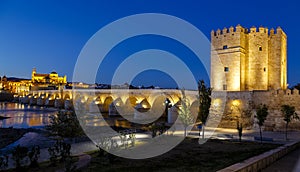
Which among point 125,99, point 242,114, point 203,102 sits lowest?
point 242,114

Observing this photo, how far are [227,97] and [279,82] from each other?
6013mm

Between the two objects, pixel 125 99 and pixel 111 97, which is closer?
pixel 125 99

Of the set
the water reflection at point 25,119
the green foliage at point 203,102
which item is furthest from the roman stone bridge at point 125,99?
the green foliage at point 203,102

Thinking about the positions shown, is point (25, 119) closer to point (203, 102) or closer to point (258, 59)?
point (203, 102)

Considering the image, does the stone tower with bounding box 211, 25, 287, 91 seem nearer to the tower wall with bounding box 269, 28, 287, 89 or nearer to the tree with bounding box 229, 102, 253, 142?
the tower wall with bounding box 269, 28, 287, 89

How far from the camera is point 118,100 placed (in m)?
38.2

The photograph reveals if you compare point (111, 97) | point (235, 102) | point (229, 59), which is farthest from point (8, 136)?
point (111, 97)

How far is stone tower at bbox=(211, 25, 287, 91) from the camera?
22.6 m

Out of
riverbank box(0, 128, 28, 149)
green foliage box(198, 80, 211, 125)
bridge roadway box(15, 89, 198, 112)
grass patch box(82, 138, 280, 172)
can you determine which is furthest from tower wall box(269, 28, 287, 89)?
riverbank box(0, 128, 28, 149)

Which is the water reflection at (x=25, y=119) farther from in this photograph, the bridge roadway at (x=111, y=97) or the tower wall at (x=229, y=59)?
the tower wall at (x=229, y=59)

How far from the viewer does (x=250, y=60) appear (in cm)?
2322

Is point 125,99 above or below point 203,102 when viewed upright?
below

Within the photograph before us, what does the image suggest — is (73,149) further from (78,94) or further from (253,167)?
(78,94)

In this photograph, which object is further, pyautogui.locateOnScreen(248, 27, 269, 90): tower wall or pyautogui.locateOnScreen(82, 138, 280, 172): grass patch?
pyautogui.locateOnScreen(248, 27, 269, 90): tower wall
